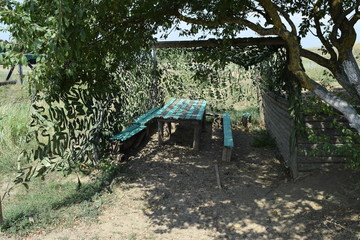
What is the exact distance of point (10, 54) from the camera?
2736 mm

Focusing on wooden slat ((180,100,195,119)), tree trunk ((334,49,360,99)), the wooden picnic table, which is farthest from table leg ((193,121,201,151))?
tree trunk ((334,49,360,99))

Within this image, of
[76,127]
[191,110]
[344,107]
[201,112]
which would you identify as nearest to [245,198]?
[344,107]

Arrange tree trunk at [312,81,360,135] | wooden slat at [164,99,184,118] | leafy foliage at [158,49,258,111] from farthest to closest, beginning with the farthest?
leafy foliage at [158,49,258,111] → wooden slat at [164,99,184,118] → tree trunk at [312,81,360,135]

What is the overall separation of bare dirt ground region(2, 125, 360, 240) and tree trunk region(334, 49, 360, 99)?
1.09 metres

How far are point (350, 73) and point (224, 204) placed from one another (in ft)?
8.24

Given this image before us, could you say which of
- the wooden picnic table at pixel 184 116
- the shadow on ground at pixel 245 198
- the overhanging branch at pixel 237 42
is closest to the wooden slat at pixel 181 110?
the wooden picnic table at pixel 184 116

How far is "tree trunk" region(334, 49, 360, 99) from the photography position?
3.52m

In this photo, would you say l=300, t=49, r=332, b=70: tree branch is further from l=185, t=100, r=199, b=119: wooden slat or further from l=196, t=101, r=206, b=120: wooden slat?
l=185, t=100, r=199, b=119: wooden slat

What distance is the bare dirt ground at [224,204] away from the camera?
3963 mm

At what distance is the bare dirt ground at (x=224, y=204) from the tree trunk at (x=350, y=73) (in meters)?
1.09

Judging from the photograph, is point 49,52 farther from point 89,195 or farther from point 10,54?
point 89,195

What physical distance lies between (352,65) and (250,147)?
4.39m

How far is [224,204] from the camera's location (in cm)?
479

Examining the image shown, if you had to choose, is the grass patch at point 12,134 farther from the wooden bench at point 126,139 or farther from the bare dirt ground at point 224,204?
the bare dirt ground at point 224,204
